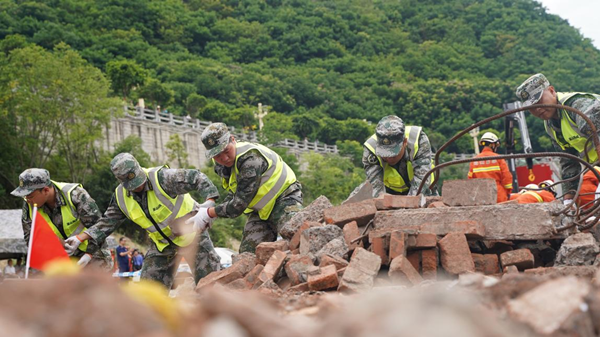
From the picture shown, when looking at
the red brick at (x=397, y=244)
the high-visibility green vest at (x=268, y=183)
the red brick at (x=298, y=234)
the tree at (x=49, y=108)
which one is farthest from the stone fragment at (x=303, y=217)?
the tree at (x=49, y=108)

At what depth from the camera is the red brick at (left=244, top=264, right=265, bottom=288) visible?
5711 millimetres

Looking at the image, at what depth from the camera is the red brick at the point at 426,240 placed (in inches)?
219

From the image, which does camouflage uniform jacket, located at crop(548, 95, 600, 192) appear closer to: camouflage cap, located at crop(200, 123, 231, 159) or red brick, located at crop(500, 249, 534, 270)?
red brick, located at crop(500, 249, 534, 270)

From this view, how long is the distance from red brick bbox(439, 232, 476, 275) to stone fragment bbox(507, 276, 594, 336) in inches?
127

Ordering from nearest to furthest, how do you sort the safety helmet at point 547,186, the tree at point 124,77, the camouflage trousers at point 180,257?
the safety helmet at point 547,186 < the camouflage trousers at point 180,257 < the tree at point 124,77

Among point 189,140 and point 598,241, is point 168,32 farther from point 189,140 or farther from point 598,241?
point 598,241

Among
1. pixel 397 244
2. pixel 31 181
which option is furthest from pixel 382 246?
pixel 31 181

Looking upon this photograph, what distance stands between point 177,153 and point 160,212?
123 ft

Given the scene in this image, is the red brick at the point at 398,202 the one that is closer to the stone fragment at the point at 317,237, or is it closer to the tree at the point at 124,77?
the stone fragment at the point at 317,237

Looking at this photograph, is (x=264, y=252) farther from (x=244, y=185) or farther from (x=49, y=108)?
(x=49, y=108)

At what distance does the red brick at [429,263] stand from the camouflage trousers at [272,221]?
2.11 m

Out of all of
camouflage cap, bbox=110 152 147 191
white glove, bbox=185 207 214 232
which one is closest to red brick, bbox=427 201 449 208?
white glove, bbox=185 207 214 232

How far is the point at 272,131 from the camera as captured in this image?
188ft

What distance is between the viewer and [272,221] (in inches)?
305
